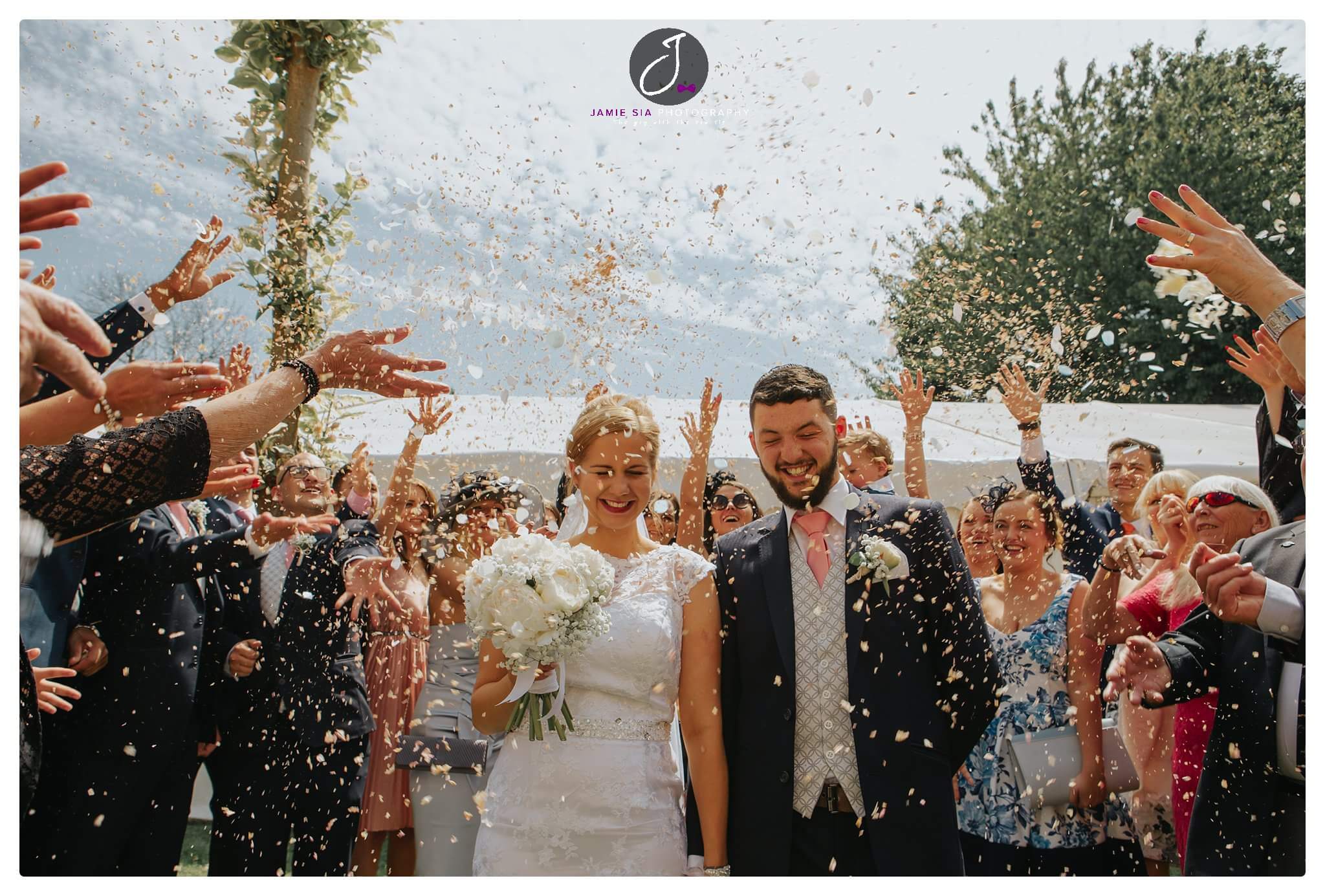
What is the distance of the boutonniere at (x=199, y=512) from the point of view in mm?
4367

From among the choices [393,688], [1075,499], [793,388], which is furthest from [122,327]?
[1075,499]

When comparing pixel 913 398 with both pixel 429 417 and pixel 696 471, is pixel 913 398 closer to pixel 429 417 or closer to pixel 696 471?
pixel 696 471

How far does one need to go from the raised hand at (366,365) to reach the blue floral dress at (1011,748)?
245cm

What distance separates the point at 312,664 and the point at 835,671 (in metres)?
2.54

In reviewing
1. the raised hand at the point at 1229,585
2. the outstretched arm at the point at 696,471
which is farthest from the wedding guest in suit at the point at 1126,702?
the outstretched arm at the point at 696,471

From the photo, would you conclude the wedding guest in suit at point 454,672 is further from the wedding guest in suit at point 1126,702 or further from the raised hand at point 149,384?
the wedding guest in suit at point 1126,702

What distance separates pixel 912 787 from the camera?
276 centimetres

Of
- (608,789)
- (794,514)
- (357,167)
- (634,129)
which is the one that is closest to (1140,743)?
(794,514)

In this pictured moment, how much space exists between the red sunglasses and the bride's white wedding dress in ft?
7.45

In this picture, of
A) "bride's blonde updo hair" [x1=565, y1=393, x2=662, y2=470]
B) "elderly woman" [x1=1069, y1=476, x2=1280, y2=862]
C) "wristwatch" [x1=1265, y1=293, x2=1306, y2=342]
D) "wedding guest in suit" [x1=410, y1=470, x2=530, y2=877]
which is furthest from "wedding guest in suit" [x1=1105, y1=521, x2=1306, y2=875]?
"wedding guest in suit" [x1=410, y1=470, x2=530, y2=877]

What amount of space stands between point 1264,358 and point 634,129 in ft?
8.35

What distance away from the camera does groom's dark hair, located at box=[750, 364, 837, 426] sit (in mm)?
3029

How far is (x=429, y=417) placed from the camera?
14.6ft

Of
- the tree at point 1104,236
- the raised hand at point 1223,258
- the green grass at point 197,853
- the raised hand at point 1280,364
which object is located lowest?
the green grass at point 197,853
